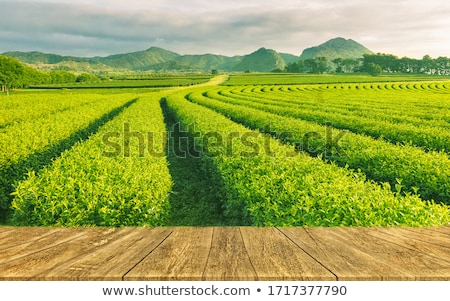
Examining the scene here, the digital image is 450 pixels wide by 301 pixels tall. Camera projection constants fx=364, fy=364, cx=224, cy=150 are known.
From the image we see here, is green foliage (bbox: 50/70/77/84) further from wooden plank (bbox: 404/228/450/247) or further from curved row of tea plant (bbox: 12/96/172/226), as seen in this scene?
wooden plank (bbox: 404/228/450/247)

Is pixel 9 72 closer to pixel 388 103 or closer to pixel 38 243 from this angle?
pixel 388 103

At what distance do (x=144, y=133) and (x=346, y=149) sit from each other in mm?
9402

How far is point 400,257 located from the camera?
306 centimetres

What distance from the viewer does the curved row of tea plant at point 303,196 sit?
5859 mm

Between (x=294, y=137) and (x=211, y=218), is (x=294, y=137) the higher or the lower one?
the higher one

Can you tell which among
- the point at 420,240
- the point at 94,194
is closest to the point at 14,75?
the point at 94,194

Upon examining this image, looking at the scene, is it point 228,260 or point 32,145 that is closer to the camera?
point 228,260

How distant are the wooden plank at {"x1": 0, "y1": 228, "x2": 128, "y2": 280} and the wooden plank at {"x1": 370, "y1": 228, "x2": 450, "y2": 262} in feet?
8.80

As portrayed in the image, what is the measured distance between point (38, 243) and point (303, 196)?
481 cm

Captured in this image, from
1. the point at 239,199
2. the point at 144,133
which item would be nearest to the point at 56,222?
the point at 239,199

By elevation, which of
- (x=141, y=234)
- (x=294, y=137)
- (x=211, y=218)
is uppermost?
(x=141, y=234)

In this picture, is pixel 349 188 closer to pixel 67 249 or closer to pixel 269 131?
pixel 67 249

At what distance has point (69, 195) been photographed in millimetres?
7531

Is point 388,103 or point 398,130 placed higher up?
point 398,130
